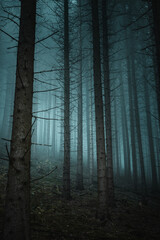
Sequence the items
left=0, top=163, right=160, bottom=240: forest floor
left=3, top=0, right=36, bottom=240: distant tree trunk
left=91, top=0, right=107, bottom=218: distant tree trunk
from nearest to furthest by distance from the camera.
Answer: left=3, top=0, right=36, bottom=240: distant tree trunk → left=0, top=163, right=160, bottom=240: forest floor → left=91, top=0, right=107, bottom=218: distant tree trunk

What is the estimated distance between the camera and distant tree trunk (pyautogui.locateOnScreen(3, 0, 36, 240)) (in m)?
2.16

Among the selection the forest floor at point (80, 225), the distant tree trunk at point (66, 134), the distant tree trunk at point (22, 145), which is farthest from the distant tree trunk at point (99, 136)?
the distant tree trunk at point (22, 145)

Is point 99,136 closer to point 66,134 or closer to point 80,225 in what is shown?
point 66,134

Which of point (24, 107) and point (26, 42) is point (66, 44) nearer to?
point (26, 42)

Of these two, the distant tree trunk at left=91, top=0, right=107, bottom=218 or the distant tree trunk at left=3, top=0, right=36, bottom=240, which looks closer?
the distant tree trunk at left=3, top=0, right=36, bottom=240

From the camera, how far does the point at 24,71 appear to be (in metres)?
2.63

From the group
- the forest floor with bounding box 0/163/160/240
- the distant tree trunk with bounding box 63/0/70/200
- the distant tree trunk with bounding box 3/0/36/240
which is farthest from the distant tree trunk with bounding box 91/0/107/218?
the distant tree trunk with bounding box 3/0/36/240

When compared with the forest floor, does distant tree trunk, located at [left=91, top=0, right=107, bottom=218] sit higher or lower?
higher

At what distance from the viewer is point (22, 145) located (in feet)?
7.80

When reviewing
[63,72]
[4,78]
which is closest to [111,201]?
[63,72]

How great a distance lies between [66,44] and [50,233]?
28.3ft

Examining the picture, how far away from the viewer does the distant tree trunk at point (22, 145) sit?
7.08 ft

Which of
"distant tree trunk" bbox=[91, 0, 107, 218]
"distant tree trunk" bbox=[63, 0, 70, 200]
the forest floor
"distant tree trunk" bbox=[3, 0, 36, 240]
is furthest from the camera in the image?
"distant tree trunk" bbox=[63, 0, 70, 200]

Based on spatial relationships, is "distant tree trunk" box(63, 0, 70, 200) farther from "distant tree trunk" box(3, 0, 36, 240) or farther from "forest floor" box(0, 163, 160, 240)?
"distant tree trunk" box(3, 0, 36, 240)
